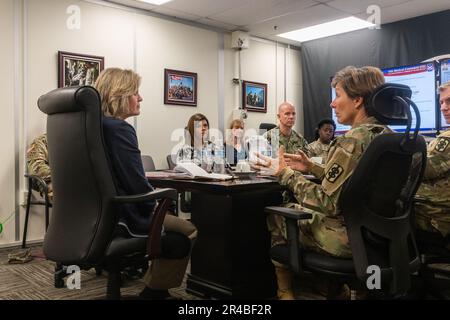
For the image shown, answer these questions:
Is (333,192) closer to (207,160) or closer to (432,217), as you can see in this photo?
(432,217)

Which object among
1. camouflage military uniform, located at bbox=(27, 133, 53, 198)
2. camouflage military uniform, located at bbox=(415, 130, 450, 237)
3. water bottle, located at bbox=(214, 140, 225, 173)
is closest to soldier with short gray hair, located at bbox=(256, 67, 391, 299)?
camouflage military uniform, located at bbox=(415, 130, 450, 237)

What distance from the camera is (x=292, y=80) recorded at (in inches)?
271

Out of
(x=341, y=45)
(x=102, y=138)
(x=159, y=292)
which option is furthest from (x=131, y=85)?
(x=341, y=45)

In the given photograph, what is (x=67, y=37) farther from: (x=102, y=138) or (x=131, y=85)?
(x=102, y=138)

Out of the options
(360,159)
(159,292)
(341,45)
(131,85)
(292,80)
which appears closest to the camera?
(360,159)

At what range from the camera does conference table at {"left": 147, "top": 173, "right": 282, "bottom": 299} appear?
91.5 inches

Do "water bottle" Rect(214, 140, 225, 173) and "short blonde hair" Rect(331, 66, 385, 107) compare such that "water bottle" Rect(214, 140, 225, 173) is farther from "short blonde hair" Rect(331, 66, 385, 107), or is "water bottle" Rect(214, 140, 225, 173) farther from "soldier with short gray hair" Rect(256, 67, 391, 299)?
"short blonde hair" Rect(331, 66, 385, 107)

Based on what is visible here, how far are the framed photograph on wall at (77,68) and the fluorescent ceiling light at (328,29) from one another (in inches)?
119

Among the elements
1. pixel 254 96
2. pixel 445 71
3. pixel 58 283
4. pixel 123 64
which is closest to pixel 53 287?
pixel 58 283

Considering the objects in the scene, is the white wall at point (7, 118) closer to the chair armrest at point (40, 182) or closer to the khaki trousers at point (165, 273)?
the chair armrest at point (40, 182)

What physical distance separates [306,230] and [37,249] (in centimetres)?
320

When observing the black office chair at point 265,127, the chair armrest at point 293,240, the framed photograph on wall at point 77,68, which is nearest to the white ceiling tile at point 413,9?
the black office chair at point 265,127

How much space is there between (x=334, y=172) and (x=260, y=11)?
13.2 ft

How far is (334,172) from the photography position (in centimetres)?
164
